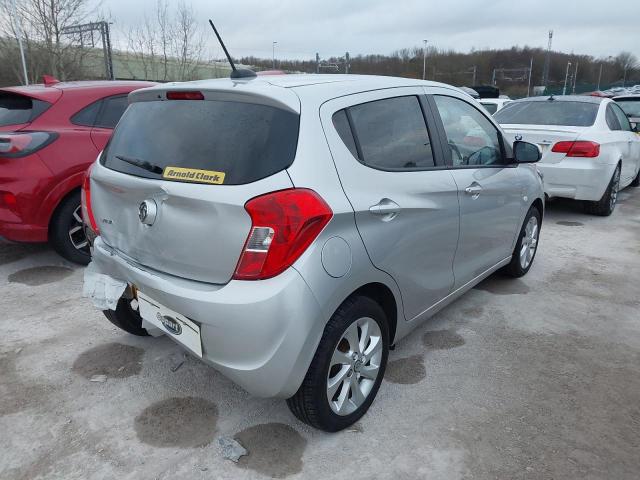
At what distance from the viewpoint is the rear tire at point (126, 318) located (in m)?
3.05

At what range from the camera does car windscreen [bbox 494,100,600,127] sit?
21.7 feet

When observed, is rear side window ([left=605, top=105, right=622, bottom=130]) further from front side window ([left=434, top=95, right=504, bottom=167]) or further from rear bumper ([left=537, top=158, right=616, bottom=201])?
front side window ([left=434, top=95, right=504, bottom=167])

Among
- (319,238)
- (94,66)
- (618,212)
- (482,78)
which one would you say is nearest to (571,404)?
(319,238)

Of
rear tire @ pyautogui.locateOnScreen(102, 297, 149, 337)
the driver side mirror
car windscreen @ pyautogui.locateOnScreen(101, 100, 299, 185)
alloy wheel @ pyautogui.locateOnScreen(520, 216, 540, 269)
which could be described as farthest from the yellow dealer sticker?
alloy wheel @ pyautogui.locateOnScreen(520, 216, 540, 269)

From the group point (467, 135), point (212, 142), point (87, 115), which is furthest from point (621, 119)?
point (212, 142)

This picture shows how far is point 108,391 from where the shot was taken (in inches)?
107

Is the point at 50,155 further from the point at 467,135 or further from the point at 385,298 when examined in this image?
the point at 467,135

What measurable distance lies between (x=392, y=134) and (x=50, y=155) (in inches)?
121

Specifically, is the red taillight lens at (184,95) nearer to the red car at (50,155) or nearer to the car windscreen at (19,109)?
the red car at (50,155)

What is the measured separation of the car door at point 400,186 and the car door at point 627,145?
17.9 feet

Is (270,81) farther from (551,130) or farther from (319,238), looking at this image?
(551,130)

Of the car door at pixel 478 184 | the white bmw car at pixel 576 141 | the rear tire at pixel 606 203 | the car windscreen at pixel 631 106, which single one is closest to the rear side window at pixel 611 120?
the white bmw car at pixel 576 141

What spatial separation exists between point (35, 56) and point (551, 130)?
22.0 metres

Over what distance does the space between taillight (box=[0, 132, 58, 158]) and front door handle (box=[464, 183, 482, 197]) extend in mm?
3412
